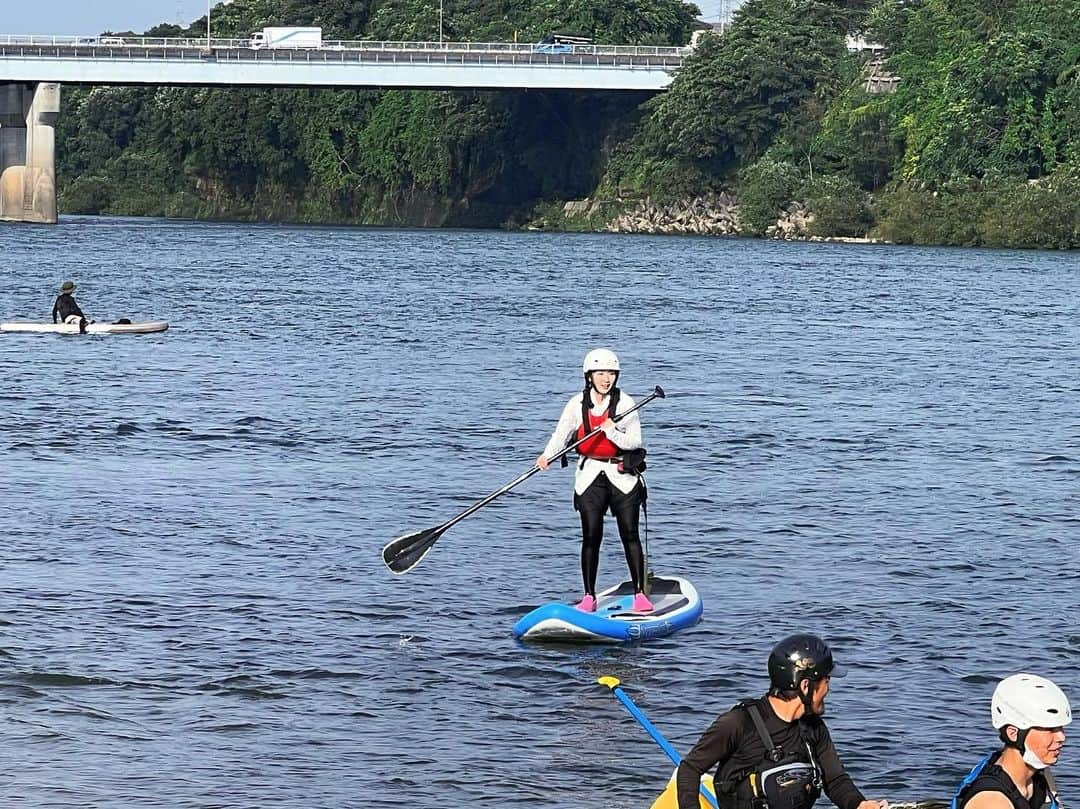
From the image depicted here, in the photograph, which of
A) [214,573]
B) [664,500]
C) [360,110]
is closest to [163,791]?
[214,573]

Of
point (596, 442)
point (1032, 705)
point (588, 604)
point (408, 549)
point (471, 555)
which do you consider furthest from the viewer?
point (471, 555)

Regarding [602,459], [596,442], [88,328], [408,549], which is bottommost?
[88,328]

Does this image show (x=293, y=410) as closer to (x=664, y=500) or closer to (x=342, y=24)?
(x=664, y=500)

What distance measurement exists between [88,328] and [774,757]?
1443 inches

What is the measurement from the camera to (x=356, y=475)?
992 inches

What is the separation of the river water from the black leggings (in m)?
0.73

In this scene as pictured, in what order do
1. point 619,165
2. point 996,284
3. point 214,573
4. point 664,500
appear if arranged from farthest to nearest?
point 619,165, point 996,284, point 664,500, point 214,573

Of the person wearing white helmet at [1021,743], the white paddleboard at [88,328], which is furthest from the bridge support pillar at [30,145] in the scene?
the person wearing white helmet at [1021,743]

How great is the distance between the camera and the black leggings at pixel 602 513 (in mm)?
15750

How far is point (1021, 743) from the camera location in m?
8.20

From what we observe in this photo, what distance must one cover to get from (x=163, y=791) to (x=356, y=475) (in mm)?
12838

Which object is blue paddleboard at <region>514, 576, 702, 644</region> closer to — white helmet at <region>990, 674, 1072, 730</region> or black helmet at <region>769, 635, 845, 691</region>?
black helmet at <region>769, 635, 845, 691</region>

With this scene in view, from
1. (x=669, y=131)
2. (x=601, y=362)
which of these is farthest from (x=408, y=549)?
(x=669, y=131)

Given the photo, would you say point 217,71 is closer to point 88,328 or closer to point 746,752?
point 88,328
